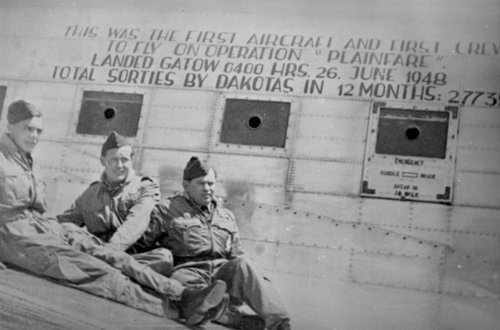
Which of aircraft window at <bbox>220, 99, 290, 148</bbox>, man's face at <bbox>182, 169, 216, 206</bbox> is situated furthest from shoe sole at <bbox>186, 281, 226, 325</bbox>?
aircraft window at <bbox>220, 99, 290, 148</bbox>

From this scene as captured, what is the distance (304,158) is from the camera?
4.66 metres

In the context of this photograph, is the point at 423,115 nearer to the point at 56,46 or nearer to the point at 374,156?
the point at 374,156

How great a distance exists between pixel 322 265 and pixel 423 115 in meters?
0.99

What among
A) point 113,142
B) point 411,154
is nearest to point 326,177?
point 411,154

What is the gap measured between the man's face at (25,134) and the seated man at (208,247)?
83cm

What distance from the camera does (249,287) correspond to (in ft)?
13.6

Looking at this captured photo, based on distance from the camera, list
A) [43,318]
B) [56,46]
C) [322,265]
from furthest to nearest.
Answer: [56,46]
[322,265]
[43,318]

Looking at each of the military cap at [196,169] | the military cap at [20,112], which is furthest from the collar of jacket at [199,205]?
the military cap at [20,112]

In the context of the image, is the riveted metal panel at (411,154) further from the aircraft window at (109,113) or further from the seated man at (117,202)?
the aircraft window at (109,113)

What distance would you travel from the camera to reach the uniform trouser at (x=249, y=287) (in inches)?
163

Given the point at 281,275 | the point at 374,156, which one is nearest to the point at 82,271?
the point at 281,275

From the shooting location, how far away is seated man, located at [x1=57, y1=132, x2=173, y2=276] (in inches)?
173

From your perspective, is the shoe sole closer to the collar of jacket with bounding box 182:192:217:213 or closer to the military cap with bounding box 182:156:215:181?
the collar of jacket with bounding box 182:192:217:213

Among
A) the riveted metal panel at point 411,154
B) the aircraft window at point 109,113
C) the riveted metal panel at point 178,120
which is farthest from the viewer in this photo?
the aircraft window at point 109,113
